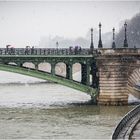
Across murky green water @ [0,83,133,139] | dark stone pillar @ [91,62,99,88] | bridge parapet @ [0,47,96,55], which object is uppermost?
bridge parapet @ [0,47,96,55]

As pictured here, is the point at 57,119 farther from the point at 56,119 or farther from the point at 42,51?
the point at 42,51

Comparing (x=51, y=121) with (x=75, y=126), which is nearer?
(x=75, y=126)

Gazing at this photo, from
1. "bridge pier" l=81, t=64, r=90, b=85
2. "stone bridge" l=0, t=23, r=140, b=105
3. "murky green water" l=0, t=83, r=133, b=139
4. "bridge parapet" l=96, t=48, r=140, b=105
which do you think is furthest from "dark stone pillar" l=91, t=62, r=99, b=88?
"murky green water" l=0, t=83, r=133, b=139

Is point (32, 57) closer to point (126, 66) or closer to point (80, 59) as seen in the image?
point (80, 59)

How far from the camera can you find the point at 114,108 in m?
44.3

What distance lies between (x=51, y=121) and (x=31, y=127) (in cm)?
313

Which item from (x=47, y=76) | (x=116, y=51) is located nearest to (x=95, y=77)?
(x=116, y=51)

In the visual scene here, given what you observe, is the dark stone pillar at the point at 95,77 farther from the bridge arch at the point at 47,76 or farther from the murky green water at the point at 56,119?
the murky green water at the point at 56,119

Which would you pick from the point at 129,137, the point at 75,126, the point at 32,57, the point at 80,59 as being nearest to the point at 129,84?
the point at 80,59

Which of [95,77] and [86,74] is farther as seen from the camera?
[95,77]

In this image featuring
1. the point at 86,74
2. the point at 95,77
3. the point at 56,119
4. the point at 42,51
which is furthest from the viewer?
the point at 42,51

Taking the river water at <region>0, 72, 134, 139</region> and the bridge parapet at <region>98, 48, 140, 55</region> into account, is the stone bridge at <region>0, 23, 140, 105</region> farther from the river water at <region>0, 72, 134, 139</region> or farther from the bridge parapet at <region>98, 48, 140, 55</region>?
the river water at <region>0, 72, 134, 139</region>

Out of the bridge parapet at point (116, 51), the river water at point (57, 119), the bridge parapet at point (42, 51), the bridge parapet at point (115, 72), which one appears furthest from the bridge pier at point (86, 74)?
the bridge parapet at point (116, 51)

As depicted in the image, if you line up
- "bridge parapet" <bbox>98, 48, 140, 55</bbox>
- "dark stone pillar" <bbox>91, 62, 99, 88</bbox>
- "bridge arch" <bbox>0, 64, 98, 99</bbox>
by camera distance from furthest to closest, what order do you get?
"dark stone pillar" <bbox>91, 62, 99, 88</bbox>, "bridge parapet" <bbox>98, 48, 140, 55</bbox>, "bridge arch" <bbox>0, 64, 98, 99</bbox>
